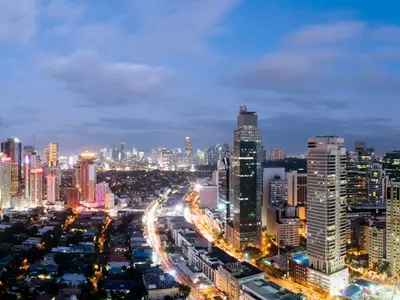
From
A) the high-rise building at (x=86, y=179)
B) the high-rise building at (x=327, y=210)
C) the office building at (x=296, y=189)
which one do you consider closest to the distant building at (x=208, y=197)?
the office building at (x=296, y=189)

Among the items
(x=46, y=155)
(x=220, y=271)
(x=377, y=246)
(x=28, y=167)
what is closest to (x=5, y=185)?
(x=28, y=167)

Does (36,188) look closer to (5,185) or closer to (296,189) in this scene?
(5,185)

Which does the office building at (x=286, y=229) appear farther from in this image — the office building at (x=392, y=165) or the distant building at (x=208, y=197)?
the distant building at (x=208, y=197)

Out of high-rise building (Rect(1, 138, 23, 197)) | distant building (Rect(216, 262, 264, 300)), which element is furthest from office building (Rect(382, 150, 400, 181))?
high-rise building (Rect(1, 138, 23, 197))

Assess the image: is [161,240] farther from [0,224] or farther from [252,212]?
[0,224]

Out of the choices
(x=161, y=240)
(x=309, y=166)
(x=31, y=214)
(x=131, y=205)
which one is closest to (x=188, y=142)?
(x=131, y=205)

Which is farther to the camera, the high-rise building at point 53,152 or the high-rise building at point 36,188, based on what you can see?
the high-rise building at point 53,152
